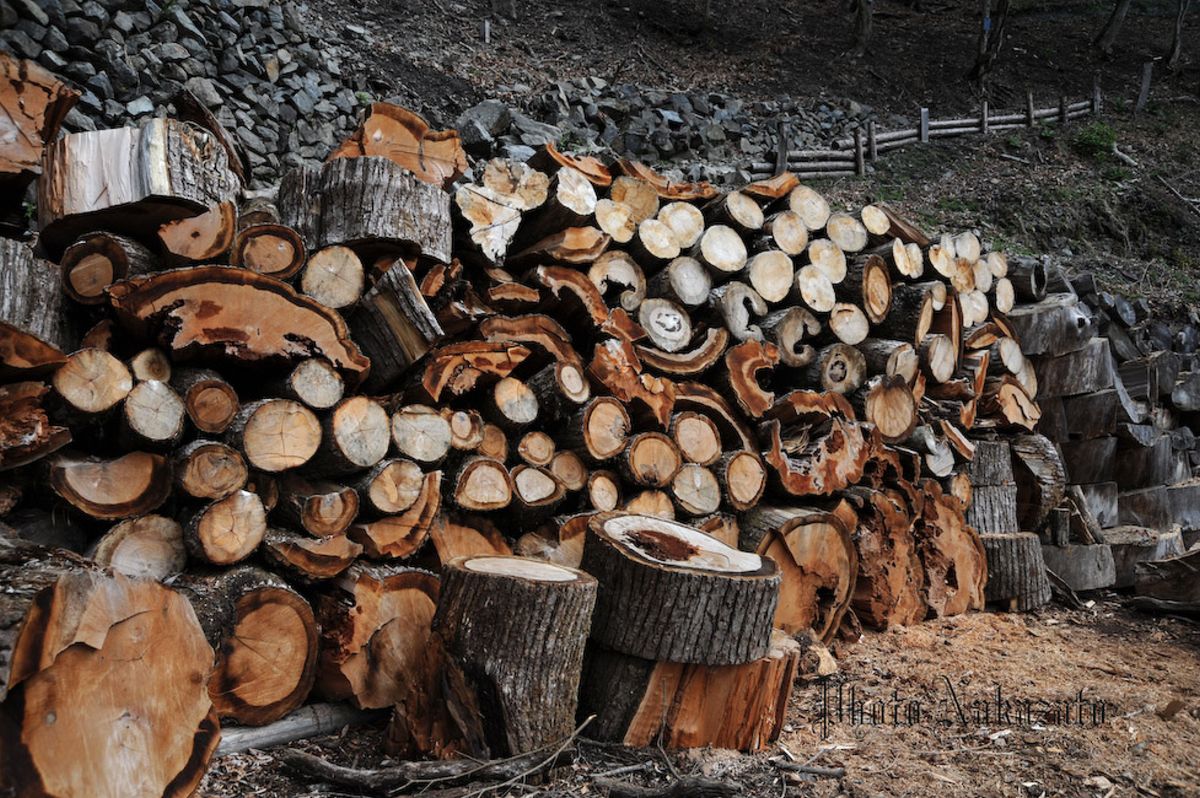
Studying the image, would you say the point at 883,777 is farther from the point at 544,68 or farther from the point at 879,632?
the point at 544,68

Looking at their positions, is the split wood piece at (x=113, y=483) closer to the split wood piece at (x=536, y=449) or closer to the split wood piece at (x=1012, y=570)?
the split wood piece at (x=536, y=449)

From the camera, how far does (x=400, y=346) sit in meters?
3.16

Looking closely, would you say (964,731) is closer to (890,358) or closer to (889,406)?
(889,406)

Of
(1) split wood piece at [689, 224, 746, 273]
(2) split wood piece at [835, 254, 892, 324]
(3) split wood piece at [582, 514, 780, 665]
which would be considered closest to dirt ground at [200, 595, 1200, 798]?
(3) split wood piece at [582, 514, 780, 665]

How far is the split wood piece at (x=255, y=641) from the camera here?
2.63m

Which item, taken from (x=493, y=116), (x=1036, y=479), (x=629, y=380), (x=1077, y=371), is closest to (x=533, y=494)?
(x=629, y=380)

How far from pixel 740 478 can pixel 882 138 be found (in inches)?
423

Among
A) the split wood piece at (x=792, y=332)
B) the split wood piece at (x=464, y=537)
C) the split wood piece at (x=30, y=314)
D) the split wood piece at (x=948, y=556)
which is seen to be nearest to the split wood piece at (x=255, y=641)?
the split wood piece at (x=464, y=537)

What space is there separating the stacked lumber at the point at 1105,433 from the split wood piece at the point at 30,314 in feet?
16.8

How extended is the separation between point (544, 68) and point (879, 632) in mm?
11718

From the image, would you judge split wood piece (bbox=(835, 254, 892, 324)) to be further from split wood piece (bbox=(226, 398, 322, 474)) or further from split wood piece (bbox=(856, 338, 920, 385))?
split wood piece (bbox=(226, 398, 322, 474))

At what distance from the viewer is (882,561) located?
4242 millimetres

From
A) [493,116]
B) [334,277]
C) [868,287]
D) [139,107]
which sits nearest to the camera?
[334,277]

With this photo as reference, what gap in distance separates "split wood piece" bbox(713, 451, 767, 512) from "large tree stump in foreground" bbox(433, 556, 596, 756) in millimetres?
1467
